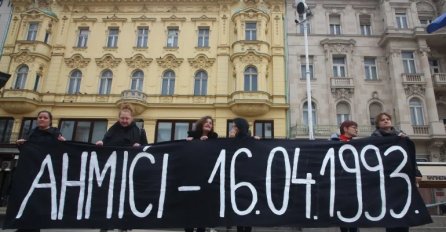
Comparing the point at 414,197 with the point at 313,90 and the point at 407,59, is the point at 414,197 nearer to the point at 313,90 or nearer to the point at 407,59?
the point at 313,90

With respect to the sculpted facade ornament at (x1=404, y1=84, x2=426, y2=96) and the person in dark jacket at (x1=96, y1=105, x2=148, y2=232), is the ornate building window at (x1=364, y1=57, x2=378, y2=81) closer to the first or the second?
the sculpted facade ornament at (x1=404, y1=84, x2=426, y2=96)

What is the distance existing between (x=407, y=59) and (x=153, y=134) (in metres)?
19.1

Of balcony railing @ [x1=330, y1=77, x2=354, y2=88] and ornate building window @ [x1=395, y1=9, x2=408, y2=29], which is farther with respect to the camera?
ornate building window @ [x1=395, y1=9, x2=408, y2=29]

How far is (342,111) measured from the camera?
74.3 feet

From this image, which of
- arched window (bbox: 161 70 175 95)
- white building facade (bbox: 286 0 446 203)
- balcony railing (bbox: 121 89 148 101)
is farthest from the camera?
arched window (bbox: 161 70 175 95)

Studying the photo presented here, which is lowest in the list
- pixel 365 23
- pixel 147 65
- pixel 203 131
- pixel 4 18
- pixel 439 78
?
pixel 203 131

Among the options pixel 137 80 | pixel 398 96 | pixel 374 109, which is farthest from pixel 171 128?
pixel 398 96

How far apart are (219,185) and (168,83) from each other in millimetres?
19486

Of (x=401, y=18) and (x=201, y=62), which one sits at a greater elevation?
(x=401, y=18)

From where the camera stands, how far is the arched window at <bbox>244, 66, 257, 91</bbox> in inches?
880

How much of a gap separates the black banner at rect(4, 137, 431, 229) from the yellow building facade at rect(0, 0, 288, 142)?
16348 millimetres

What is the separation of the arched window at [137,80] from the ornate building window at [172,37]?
310 centimetres

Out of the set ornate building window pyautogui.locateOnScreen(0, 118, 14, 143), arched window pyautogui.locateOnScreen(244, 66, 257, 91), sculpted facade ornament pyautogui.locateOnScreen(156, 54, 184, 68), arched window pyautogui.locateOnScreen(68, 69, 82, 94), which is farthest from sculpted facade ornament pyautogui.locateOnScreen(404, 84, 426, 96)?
ornate building window pyautogui.locateOnScreen(0, 118, 14, 143)

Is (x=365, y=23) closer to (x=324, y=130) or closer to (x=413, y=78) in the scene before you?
(x=413, y=78)
